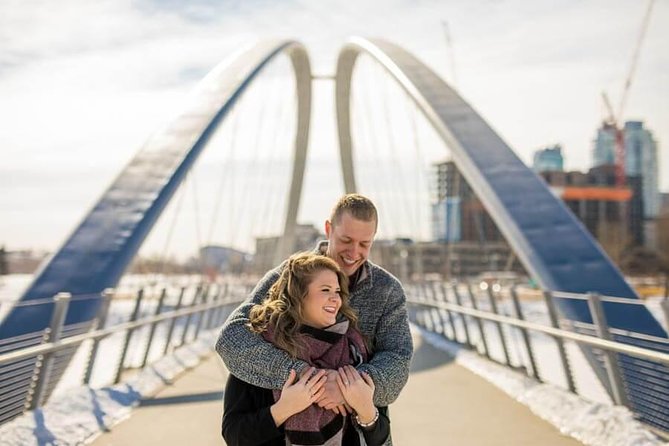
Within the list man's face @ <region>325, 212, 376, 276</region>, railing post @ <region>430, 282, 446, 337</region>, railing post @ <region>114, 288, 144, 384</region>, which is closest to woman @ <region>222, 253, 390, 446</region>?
man's face @ <region>325, 212, 376, 276</region>

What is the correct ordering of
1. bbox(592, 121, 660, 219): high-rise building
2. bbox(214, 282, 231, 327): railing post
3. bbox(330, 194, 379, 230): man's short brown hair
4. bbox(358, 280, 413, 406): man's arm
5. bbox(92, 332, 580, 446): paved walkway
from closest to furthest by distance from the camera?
bbox(358, 280, 413, 406): man's arm
bbox(330, 194, 379, 230): man's short brown hair
bbox(92, 332, 580, 446): paved walkway
bbox(214, 282, 231, 327): railing post
bbox(592, 121, 660, 219): high-rise building

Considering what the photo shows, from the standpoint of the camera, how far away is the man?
217 cm

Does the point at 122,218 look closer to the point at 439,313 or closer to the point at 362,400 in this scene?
the point at 439,313

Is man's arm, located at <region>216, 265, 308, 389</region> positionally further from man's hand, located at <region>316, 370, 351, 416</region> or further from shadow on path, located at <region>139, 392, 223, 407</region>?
shadow on path, located at <region>139, 392, 223, 407</region>

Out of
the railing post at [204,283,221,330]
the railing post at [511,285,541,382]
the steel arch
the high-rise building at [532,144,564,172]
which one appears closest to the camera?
the railing post at [511,285,541,382]

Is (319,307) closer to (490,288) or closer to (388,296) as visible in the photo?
(388,296)

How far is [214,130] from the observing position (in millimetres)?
13180

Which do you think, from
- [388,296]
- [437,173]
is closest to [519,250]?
[388,296]

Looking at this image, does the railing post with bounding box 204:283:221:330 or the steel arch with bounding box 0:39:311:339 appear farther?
the railing post with bounding box 204:283:221:330

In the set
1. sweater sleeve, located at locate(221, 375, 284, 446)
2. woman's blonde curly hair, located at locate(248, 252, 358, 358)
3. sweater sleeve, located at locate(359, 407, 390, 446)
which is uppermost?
woman's blonde curly hair, located at locate(248, 252, 358, 358)

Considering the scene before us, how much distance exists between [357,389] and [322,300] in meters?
0.24

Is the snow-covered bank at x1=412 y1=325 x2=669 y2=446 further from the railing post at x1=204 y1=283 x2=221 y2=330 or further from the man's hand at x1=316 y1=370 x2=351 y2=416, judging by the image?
the railing post at x1=204 y1=283 x2=221 y2=330

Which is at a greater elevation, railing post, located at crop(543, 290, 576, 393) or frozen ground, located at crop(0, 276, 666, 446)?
railing post, located at crop(543, 290, 576, 393)

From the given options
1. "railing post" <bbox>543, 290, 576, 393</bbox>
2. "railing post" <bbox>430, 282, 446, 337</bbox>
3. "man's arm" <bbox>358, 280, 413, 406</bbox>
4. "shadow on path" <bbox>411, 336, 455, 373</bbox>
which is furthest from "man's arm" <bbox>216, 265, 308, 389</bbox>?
"railing post" <bbox>430, 282, 446, 337</bbox>
